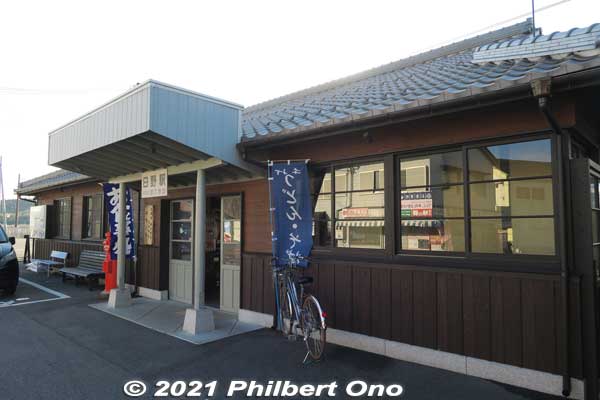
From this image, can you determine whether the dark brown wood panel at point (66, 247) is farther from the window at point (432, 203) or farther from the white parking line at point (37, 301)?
the window at point (432, 203)

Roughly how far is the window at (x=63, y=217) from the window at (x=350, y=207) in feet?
35.2

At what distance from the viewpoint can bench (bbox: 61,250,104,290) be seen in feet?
32.5

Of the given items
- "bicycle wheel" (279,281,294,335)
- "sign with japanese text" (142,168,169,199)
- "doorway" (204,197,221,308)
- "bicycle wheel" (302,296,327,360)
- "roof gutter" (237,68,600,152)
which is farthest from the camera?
"doorway" (204,197,221,308)

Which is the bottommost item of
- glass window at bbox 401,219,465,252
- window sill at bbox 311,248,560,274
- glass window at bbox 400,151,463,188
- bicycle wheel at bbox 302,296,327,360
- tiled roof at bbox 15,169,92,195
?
bicycle wheel at bbox 302,296,327,360

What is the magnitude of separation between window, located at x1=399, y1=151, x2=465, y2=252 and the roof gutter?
0.69m

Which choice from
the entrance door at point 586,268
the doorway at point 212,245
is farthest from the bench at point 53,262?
the entrance door at point 586,268

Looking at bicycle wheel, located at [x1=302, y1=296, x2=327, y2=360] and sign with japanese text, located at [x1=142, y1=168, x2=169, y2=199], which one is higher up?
sign with japanese text, located at [x1=142, y1=168, x2=169, y2=199]

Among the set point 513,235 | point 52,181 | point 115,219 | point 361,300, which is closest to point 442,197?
point 513,235

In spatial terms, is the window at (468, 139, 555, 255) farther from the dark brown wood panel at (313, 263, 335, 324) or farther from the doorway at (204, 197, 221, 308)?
the doorway at (204, 197, 221, 308)

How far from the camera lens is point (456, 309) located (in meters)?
4.28

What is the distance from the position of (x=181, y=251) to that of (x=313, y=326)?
4.83m

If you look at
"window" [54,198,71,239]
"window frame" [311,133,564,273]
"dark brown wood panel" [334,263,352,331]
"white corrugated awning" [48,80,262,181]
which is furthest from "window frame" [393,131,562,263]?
"window" [54,198,71,239]

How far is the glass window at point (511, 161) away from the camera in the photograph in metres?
3.97

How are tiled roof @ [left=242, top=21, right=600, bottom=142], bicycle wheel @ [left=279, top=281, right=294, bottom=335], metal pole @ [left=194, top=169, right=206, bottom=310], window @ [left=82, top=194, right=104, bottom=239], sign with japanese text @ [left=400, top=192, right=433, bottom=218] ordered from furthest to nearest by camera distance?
window @ [left=82, top=194, right=104, bottom=239] → metal pole @ [left=194, top=169, right=206, bottom=310] → bicycle wheel @ [left=279, top=281, right=294, bottom=335] → sign with japanese text @ [left=400, top=192, right=433, bottom=218] → tiled roof @ [left=242, top=21, right=600, bottom=142]
